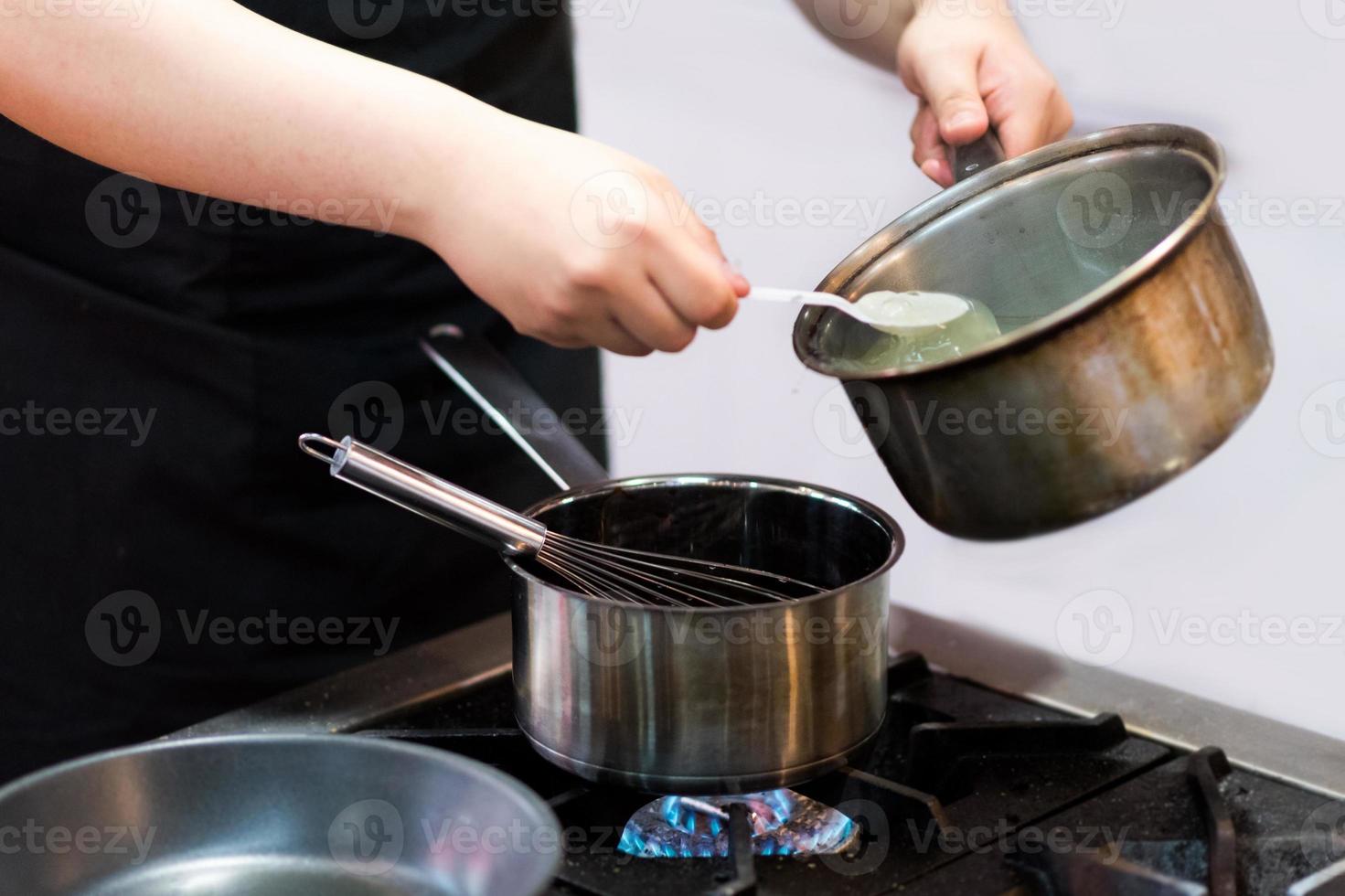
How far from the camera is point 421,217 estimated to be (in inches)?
26.9

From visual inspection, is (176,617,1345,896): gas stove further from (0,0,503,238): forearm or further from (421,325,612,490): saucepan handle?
(0,0,503,238): forearm

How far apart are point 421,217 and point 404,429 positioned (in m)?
0.28

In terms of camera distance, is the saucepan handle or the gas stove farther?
the saucepan handle

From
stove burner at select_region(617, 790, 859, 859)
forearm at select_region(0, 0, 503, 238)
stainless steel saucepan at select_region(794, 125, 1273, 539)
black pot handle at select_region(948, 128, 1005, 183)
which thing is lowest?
stove burner at select_region(617, 790, 859, 859)

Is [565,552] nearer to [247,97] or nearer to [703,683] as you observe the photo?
[703,683]

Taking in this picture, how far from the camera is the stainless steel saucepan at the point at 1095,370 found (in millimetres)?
526

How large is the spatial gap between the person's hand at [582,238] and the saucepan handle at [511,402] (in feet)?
0.41

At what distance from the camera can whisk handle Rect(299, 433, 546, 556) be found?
2.07ft

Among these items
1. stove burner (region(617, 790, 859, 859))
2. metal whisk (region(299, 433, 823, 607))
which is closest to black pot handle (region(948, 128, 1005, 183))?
metal whisk (region(299, 433, 823, 607))

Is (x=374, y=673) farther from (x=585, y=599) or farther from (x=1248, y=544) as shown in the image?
(x=1248, y=544)

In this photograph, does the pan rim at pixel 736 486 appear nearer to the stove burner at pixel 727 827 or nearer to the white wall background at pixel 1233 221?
the stove burner at pixel 727 827

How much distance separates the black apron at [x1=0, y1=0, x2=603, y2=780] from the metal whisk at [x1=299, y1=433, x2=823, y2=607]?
22 cm

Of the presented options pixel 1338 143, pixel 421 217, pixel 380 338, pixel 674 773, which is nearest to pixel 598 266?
pixel 421 217

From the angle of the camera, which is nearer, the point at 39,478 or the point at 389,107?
the point at 389,107
